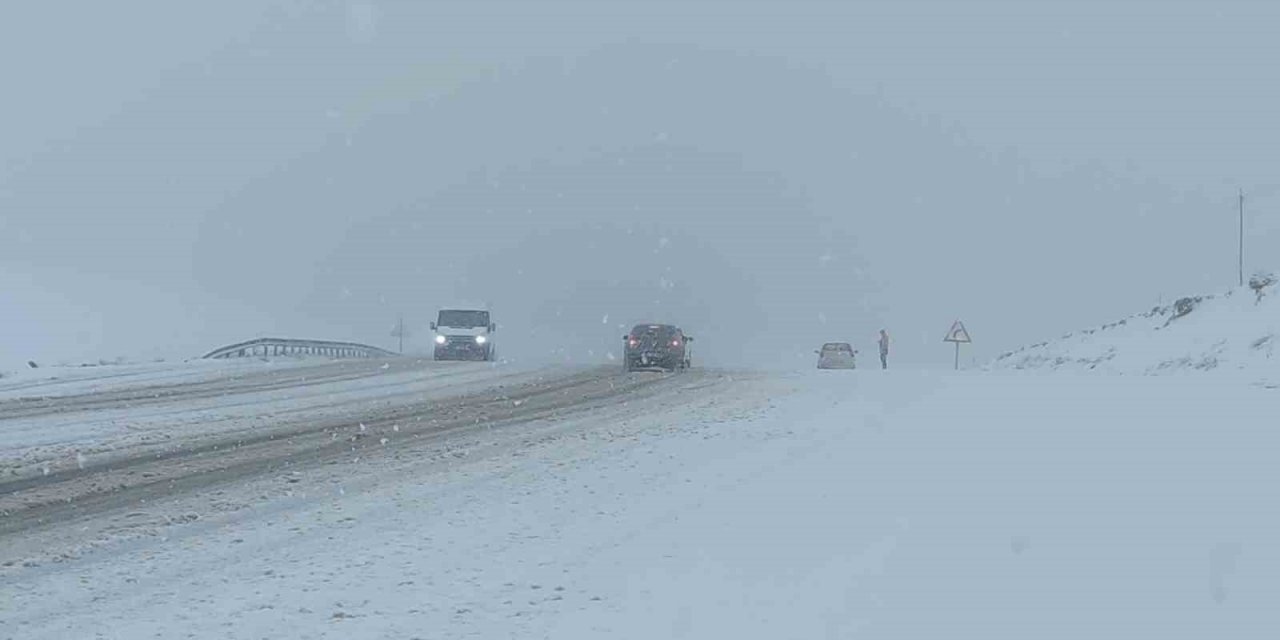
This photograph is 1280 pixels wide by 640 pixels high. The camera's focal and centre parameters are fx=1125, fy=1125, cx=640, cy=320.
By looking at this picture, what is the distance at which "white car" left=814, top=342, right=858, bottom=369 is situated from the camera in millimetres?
42406

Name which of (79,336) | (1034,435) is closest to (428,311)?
(79,336)

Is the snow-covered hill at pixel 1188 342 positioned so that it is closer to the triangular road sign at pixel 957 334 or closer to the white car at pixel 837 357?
the triangular road sign at pixel 957 334

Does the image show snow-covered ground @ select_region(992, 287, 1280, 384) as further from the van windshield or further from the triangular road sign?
the van windshield

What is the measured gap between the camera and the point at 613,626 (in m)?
5.49

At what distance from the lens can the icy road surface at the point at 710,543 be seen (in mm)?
5570

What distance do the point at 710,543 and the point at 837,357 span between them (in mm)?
36233

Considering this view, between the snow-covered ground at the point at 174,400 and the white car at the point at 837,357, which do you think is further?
the white car at the point at 837,357

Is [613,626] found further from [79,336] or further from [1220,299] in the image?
[79,336]

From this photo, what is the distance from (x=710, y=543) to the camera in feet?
23.8

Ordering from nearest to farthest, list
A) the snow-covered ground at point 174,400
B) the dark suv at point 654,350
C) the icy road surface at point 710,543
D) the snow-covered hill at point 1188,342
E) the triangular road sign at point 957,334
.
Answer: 1. the icy road surface at point 710,543
2. the snow-covered ground at point 174,400
3. the snow-covered hill at point 1188,342
4. the dark suv at point 654,350
5. the triangular road sign at point 957,334

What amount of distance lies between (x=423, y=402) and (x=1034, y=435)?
1064 centimetres

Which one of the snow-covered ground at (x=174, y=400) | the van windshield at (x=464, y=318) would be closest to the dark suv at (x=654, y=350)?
the snow-covered ground at (x=174, y=400)

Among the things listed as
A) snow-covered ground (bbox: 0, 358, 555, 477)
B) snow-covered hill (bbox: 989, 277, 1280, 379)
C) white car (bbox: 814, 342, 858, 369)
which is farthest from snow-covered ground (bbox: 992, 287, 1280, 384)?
snow-covered ground (bbox: 0, 358, 555, 477)

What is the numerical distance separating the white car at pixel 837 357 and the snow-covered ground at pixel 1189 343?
9725 millimetres
